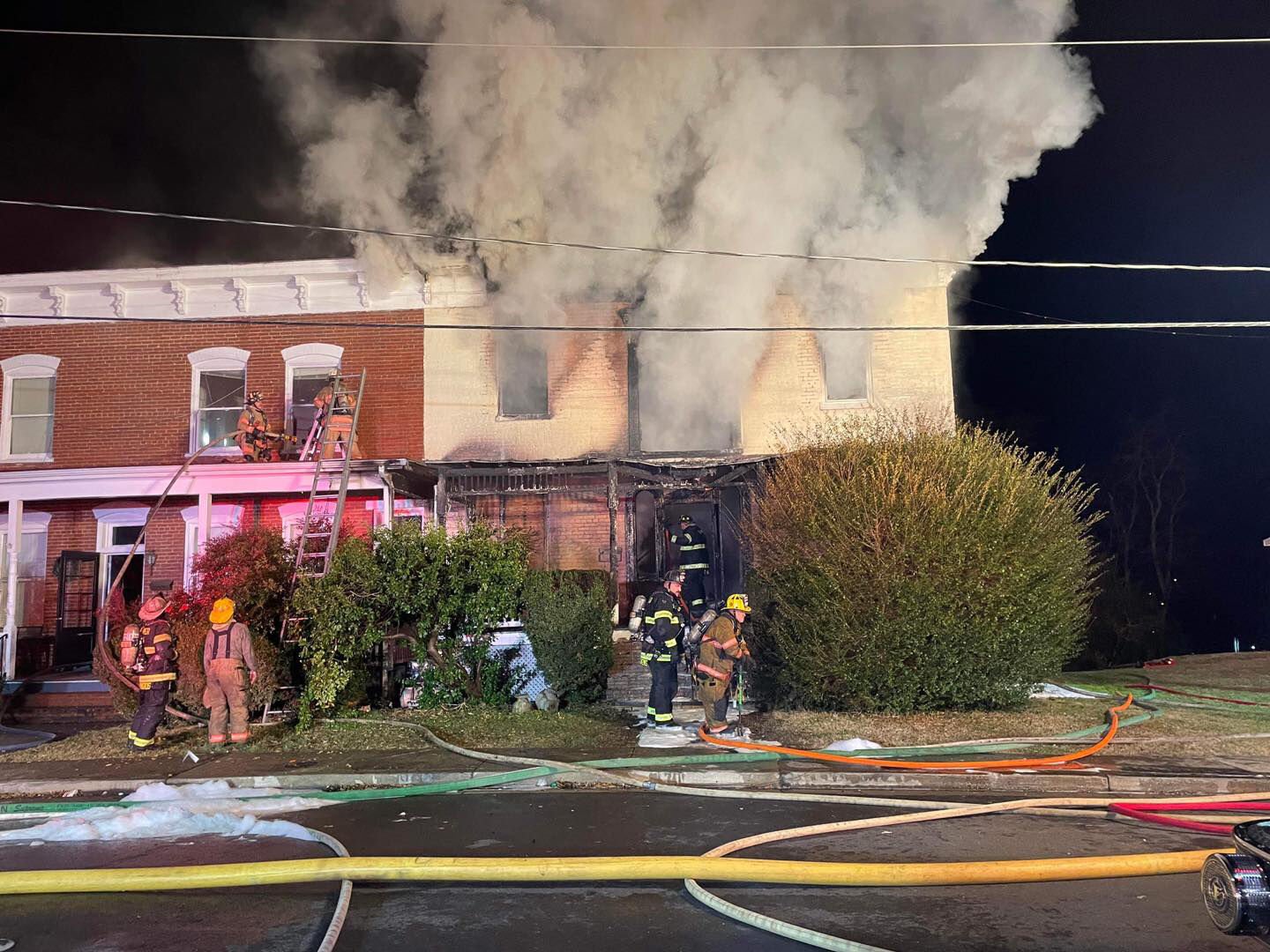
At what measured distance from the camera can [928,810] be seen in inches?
239

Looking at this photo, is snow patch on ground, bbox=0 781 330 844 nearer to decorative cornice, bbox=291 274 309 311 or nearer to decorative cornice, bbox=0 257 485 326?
decorative cornice, bbox=0 257 485 326

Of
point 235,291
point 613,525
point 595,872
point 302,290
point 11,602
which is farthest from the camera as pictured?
point 235,291

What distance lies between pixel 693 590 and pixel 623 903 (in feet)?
26.4

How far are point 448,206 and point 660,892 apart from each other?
37.9 ft

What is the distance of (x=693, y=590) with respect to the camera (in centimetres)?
1256

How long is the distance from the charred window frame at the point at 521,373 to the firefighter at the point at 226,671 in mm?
6577

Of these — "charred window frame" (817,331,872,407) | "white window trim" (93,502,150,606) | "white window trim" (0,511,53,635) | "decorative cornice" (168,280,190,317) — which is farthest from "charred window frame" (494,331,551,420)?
"white window trim" (0,511,53,635)

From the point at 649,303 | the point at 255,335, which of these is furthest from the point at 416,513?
the point at 649,303

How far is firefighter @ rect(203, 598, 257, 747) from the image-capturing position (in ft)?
29.4

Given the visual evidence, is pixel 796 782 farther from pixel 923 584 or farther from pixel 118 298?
pixel 118 298

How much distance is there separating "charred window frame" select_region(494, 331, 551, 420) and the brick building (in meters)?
0.03

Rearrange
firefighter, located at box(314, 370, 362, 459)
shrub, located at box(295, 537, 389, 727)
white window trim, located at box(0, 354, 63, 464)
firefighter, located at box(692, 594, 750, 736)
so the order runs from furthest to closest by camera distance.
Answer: white window trim, located at box(0, 354, 63, 464)
firefighter, located at box(314, 370, 362, 459)
shrub, located at box(295, 537, 389, 727)
firefighter, located at box(692, 594, 750, 736)

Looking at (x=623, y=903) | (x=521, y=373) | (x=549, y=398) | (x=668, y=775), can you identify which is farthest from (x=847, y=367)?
(x=623, y=903)

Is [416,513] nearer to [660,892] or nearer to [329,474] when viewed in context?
[329,474]
